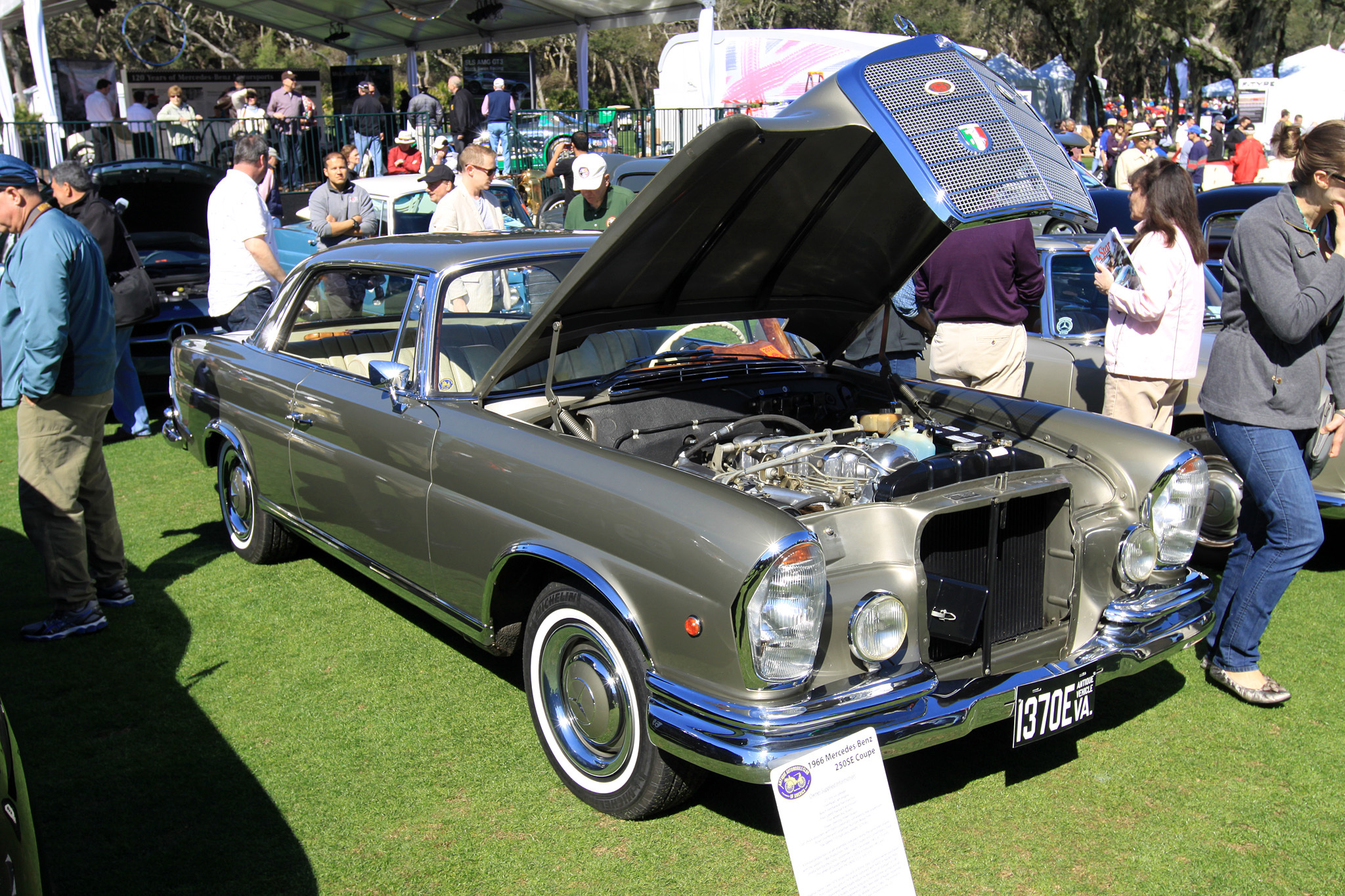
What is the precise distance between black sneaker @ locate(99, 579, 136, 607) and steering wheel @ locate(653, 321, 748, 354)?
109 inches

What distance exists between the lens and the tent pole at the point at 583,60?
1786 cm

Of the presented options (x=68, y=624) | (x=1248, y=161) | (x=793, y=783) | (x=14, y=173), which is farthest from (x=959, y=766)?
(x=1248, y=161)

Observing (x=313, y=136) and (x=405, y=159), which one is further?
(x=313, y=136)

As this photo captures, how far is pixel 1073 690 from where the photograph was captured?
3043 mm

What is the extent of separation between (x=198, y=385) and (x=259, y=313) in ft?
5.28

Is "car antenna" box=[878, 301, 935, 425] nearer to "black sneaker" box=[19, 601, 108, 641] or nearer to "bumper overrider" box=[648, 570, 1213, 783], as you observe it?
"bumper overrider" box=[648, 570, 1213, 783]

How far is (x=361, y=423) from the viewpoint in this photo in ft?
13.2

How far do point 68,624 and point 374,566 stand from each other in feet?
4.98

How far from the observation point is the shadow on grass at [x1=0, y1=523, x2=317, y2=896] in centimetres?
295

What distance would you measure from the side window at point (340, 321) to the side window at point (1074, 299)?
3848 millimetres

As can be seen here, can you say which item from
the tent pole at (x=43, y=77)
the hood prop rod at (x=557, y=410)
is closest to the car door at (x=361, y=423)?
the hood prop rod at (x=557, y=410)

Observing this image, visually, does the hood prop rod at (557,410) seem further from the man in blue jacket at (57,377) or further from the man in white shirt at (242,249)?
the man in white shirt at (242,249)

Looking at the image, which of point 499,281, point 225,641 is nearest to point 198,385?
point 225,641

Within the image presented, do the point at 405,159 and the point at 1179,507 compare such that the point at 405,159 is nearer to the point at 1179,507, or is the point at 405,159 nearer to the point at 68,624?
the point at 68,624
